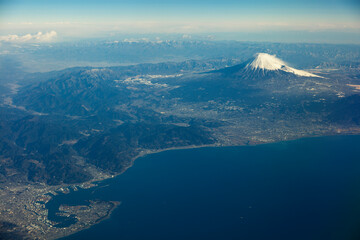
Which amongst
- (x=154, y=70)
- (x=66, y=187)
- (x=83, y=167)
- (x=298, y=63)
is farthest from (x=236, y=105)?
(x=298, y=63)

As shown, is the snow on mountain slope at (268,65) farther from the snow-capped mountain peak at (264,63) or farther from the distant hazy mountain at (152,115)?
the distant hazy mountain at (152,115)

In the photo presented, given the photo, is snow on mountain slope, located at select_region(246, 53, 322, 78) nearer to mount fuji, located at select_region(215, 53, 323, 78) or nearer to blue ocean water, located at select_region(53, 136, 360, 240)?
mount fuji, located at select_region(215, 53, 323, 78)

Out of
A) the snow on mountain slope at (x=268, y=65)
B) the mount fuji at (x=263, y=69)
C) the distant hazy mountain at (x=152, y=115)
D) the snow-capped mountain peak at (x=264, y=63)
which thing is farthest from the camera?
the snow-capped mountain peak at (x=264, y=63)

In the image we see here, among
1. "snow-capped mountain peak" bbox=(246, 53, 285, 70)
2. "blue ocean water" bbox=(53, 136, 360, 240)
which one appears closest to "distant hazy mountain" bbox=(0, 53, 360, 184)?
"snow-capped mountain peak" bbox=(246, 53, 285, 70)

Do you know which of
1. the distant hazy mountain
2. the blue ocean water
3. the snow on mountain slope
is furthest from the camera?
the snow on mountain slope

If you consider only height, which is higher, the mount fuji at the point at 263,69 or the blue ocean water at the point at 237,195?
the mount fuji at the point at 263,69

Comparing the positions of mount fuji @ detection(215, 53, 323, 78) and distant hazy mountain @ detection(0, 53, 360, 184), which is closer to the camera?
distant hazy mountain @ detection(0, 53, 360, 184)

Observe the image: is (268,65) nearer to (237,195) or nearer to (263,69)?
(263,69)

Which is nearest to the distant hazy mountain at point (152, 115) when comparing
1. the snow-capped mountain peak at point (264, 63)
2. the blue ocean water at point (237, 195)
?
the snow-capped mountain peak at point (264, 63)
